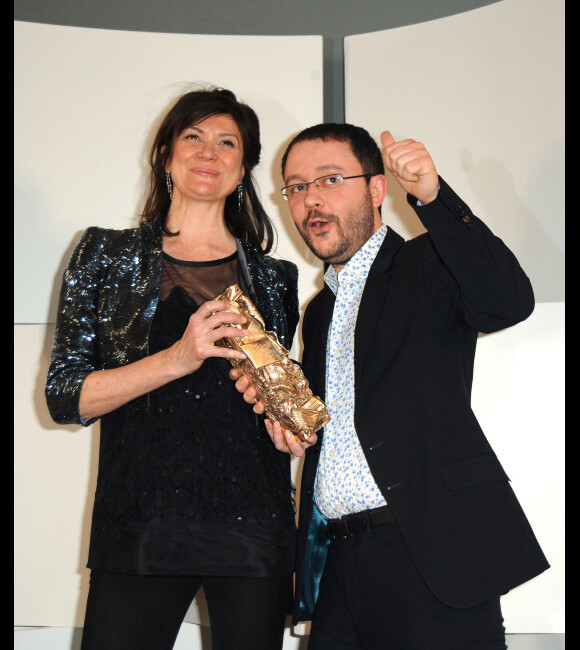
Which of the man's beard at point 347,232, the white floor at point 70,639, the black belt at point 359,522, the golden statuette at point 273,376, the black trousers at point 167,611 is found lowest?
the white floor at point 70,639

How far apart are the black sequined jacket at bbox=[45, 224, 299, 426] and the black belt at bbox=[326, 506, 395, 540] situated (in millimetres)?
553

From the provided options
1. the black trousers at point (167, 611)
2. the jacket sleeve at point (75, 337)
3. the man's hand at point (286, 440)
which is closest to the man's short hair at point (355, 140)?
the jacket sleeve at point (75, 337)

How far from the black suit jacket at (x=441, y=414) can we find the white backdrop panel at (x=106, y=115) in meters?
1.22

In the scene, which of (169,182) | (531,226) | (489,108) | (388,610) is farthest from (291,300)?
(489,108)

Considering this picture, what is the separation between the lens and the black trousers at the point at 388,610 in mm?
1626

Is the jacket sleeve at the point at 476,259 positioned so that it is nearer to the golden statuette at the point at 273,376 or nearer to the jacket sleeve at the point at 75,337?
the golden statuette at the point at 273,376

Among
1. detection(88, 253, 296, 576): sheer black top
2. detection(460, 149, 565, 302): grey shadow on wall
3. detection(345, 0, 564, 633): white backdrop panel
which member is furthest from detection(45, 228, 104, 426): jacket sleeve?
detection(460, 149, 565, 302): grey shadow on wall

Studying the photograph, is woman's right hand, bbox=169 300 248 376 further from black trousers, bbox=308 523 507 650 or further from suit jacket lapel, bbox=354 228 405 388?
black trousers, bbox=308 523 507 650

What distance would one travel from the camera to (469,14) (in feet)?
10.0

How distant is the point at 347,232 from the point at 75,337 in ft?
2.49

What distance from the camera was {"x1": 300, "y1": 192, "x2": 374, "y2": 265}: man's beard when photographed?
2057 mm

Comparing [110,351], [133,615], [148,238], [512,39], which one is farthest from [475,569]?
[512,39]

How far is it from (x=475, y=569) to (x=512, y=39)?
2166 mm

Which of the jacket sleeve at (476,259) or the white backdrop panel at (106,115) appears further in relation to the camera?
the white backdrop panel at (106,115)
